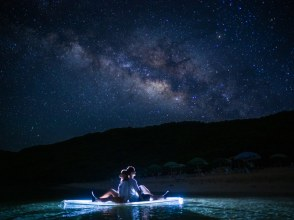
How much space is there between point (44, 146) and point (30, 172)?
120ft

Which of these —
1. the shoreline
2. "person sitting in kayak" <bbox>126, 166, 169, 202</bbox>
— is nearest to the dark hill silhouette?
the shoreline

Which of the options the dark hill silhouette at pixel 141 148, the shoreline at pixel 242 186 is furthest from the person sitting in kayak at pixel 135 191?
the dark hill silhouette at pixel 141 148

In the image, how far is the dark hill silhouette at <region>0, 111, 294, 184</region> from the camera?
6688 centimetres

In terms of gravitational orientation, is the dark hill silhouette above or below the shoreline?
above

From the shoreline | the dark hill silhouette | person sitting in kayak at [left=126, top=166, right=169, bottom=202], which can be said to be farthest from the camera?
the dark hill silhouette

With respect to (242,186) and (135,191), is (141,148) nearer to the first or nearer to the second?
(242,186)

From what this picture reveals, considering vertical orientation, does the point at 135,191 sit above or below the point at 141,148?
below

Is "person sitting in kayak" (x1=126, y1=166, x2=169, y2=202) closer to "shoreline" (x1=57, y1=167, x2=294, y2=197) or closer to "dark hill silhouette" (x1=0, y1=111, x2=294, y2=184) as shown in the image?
"shoreline" (x1=57, y1=167, x2=294, y2=197)

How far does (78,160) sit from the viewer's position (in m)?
94.7

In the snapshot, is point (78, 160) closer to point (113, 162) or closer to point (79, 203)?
point (113, 162)

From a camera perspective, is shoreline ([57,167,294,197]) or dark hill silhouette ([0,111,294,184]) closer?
shoreline ([57,167,294,197])

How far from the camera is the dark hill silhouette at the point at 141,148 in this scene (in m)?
66.9

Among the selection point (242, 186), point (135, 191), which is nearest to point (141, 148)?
point (242, 186)

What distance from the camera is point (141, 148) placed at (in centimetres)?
9825
